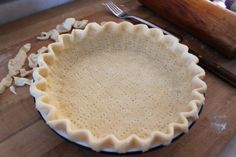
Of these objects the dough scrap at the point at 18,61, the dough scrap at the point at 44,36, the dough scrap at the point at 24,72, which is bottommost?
the dough scrap at the point at 24,72

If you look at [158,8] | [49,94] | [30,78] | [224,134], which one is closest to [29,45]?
[30,78]

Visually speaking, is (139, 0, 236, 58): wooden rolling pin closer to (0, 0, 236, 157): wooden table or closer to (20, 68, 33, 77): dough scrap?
(0, 0, 236, 157): wooden table

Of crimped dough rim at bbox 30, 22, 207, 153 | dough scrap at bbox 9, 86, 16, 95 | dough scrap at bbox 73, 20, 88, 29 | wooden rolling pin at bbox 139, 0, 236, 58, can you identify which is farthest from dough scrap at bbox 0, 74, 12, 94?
wooden rolling pin at bbox 139, 0, 236, 58

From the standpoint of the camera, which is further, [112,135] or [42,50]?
[42,50]

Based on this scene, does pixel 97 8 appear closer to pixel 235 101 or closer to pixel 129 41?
pixel 129 41

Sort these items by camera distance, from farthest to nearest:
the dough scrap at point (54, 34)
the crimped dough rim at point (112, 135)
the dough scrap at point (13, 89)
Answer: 1. the dough scrap at point (54, 34)
2. the dough scrap at point (13, 89)
3. the crimped dough rim at point (112, 135)

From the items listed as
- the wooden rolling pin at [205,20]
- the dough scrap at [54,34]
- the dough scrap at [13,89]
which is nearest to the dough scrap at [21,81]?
the dough scrap at [13,89]

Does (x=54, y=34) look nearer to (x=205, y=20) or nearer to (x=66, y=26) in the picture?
(x=66, y=26)

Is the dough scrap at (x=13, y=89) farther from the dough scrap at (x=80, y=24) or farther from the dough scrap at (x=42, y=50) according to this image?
the dough scrap at (x=80, y=24)

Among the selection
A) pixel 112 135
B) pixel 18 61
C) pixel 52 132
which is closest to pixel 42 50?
pixel 18 61
